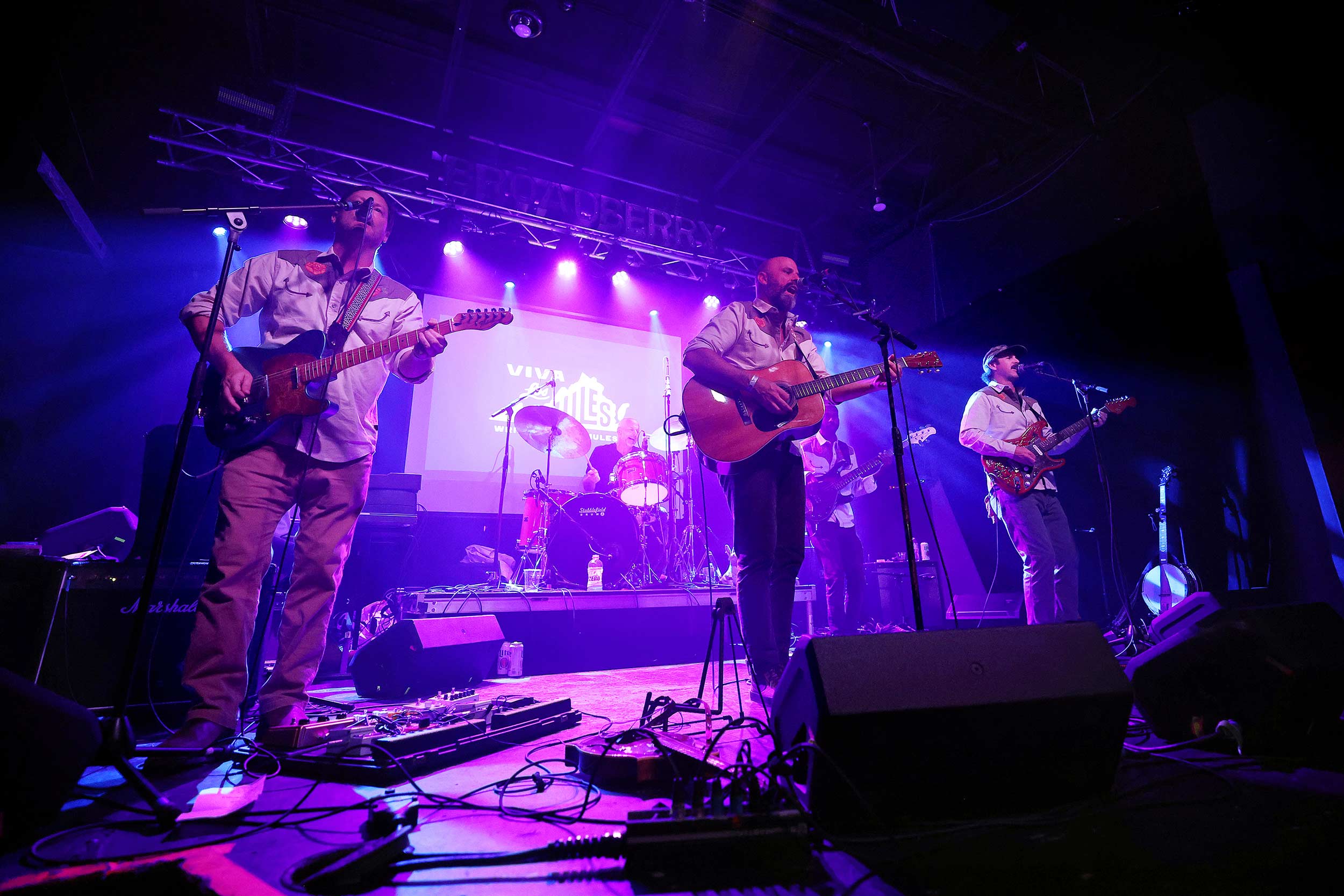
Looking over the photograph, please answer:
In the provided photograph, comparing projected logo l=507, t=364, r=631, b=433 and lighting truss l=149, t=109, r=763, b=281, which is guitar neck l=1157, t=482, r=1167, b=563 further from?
projected logo l=507, t=364, r=631, b=433

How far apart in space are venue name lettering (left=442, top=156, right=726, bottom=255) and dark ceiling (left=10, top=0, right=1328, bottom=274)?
0.36m

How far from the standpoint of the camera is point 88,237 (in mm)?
6512

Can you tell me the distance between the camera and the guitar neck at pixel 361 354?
2.79 meters

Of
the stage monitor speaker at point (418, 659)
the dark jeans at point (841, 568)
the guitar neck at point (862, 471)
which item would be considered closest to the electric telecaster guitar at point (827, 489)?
the guitar neck at point (862, 471)

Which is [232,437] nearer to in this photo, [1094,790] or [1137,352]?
[1094,790]

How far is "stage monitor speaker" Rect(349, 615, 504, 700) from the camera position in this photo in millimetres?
3707

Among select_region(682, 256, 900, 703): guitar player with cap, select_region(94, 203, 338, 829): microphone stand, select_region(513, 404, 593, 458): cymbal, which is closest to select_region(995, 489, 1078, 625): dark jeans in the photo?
select_region(682, 256, 900, 703): guitar player with cap

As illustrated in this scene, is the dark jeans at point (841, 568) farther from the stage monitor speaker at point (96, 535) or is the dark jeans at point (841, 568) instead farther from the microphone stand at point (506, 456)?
the stage monitor speaker at point (96, 535)

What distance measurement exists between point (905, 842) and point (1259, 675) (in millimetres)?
1653

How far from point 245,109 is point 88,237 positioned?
90.0 inches

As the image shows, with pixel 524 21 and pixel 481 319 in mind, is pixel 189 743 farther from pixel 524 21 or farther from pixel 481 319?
pixel 524 21

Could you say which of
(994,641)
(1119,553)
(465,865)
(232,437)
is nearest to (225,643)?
(232,437)

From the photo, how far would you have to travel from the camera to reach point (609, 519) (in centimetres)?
672

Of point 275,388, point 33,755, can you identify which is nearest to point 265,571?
point 275,388
